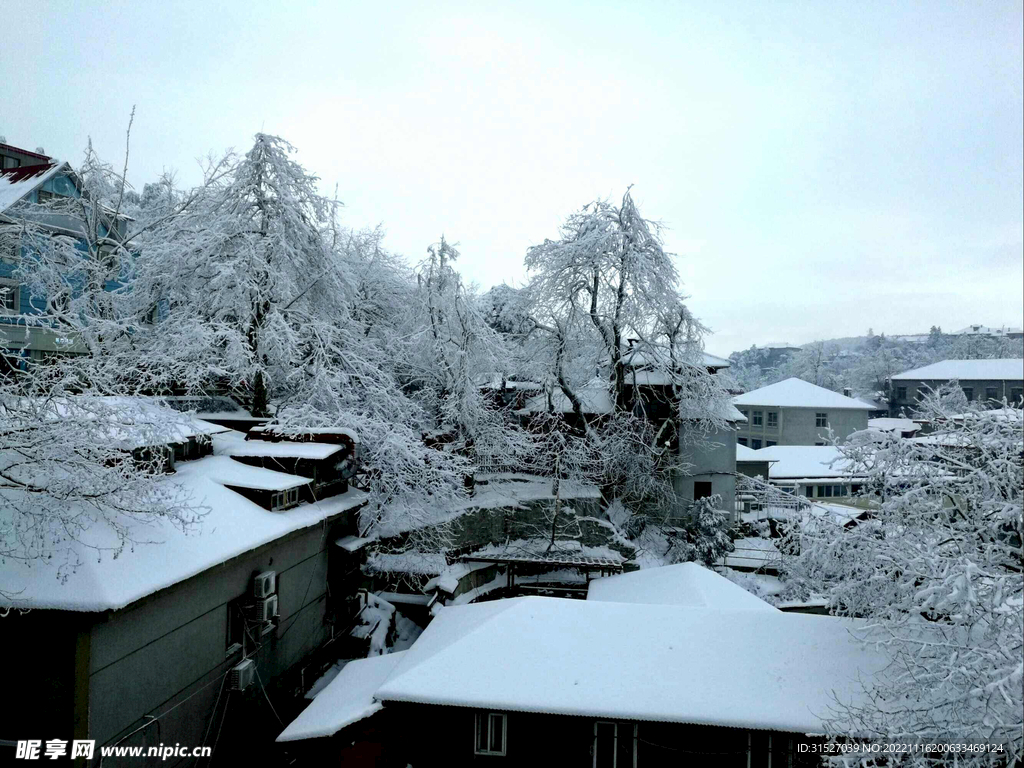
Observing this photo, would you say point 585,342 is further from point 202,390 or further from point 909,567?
point 909,567

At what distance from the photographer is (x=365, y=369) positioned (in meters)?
17.8

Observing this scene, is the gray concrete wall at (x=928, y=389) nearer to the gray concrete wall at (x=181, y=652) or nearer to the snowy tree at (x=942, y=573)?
the snowy tree at (x=942, y=573)

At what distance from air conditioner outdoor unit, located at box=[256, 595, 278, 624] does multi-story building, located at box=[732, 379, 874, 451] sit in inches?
1345

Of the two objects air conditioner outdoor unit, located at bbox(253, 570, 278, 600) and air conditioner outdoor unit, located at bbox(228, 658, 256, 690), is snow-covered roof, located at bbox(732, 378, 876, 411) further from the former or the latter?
air conditioner outdoor unit, located at bbox(228, 658, 256, 690)

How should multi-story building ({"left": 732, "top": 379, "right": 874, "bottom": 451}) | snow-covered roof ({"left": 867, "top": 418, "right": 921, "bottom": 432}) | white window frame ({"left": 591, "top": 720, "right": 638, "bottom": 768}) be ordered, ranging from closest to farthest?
white window frame ({"left": 591, "top": 720, "right": 638, "bottom": 768}), snow-covered roof ({"left": 867, "top": 418, "right": 921, "bottom": 432}), multi-story building ({"left": 732, "top": 379, "right": 874, "bottom": 451})

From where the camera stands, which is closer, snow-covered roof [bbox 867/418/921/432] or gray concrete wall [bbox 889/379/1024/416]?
gray concrete wall [bbox 889/379/1024/416]

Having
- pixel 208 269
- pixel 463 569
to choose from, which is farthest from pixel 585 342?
pixel 208 269

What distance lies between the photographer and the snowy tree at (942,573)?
5863 mm

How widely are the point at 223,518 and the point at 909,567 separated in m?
9.75

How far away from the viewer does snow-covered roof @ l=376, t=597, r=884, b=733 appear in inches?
294

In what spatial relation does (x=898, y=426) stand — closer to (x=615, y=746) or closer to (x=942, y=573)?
(x=942, y=573)

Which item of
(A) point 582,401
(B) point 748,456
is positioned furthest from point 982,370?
(B) point 748,456

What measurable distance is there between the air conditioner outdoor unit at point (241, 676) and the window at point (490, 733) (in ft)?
12.6

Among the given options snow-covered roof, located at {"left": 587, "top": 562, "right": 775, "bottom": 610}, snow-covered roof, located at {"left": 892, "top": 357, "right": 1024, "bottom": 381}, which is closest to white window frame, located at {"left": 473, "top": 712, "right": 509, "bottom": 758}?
snow-covered roof, located at {"left": 587, "top": 562, "right": 775, "bottom": 610}
